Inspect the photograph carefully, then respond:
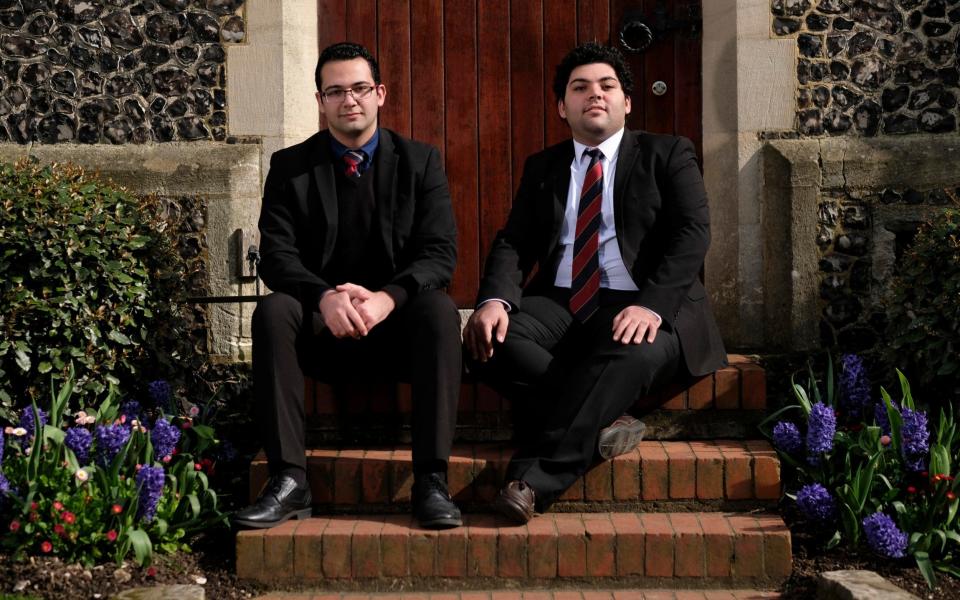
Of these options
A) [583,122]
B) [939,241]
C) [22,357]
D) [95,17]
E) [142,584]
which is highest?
[95,17]

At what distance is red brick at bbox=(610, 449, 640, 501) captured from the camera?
3768mm

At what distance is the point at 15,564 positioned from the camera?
3422 millimetres

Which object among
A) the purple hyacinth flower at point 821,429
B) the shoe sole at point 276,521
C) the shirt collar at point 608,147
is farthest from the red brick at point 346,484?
the purple hyacinth flower at point 821,429

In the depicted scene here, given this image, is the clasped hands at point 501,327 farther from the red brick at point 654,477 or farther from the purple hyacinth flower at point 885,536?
the purple hyacinth flower at point 885,536

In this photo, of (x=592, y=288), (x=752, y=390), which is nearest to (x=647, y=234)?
(x=592, y=288)

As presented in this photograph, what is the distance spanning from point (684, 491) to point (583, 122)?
140 centimetres

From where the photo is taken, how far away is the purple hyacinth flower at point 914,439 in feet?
12.1

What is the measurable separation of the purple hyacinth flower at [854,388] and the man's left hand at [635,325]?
994mm

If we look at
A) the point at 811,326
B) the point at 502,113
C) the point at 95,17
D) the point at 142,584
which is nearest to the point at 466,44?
the point at 502,113

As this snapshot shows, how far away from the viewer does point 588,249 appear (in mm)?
4004

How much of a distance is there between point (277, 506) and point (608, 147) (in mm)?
1785

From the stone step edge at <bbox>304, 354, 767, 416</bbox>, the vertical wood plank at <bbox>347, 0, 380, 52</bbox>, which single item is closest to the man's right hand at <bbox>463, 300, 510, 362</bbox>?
the stone step edge at <bbox>304, 354, 767, 416</bbox>

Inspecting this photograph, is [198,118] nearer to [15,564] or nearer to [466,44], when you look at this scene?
[466,44]

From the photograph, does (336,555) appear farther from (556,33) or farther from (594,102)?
(556,33)
